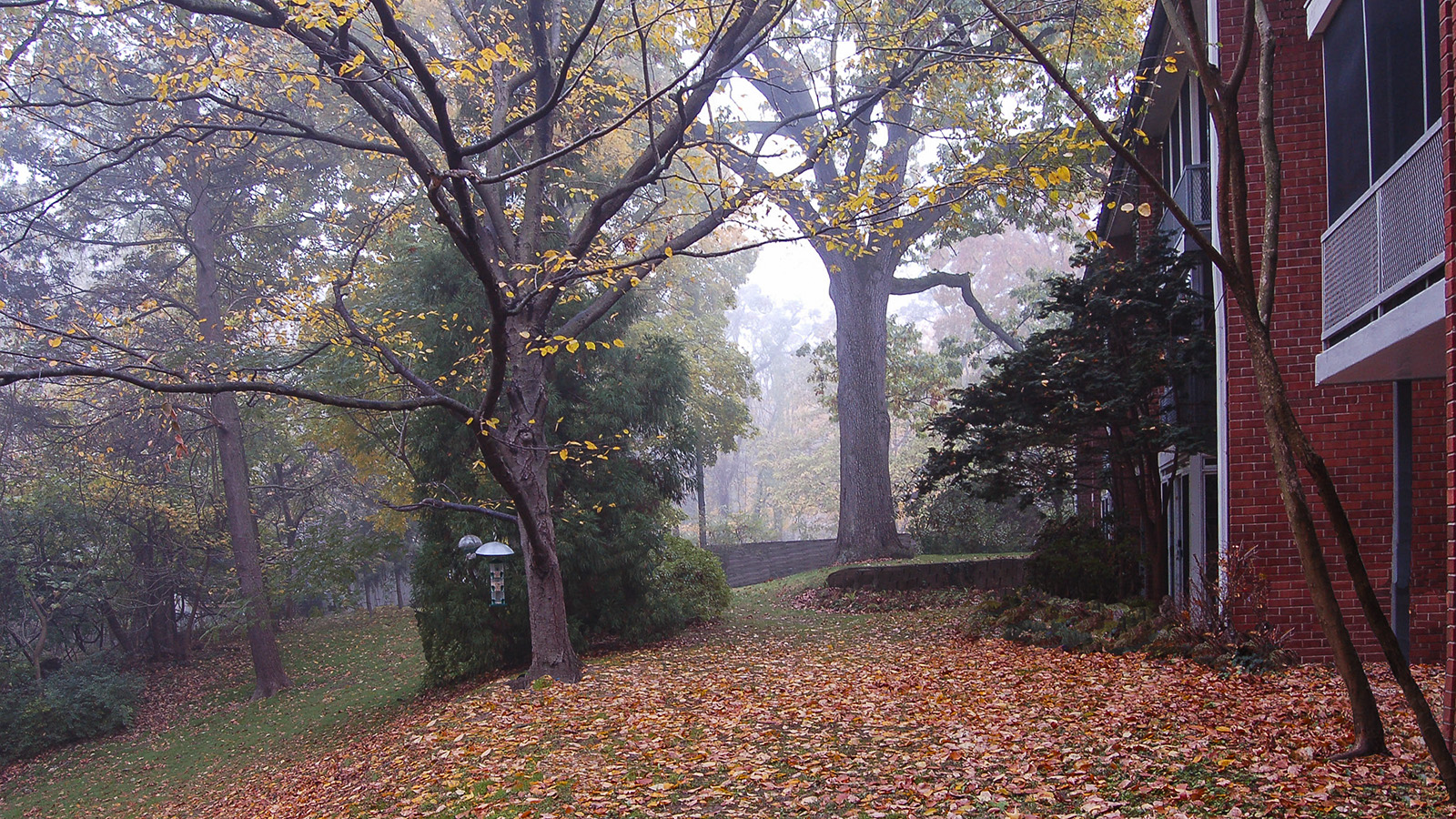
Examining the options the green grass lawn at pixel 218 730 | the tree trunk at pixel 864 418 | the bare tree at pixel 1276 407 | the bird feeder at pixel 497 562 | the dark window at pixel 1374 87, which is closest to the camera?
the bare tree at pixel 1276 407

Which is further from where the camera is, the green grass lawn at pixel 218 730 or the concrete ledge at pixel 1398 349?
the green grass lawn at pixel 218 730

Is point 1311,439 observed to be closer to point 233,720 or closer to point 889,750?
point 889,750

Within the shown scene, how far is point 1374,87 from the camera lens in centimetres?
753

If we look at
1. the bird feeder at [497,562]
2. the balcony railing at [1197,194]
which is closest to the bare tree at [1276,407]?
the balcony railing at [1197,194]

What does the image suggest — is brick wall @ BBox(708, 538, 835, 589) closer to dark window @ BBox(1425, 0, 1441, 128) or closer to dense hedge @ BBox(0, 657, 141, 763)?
dense hedge @ BBox(0, 657, 141, 763)

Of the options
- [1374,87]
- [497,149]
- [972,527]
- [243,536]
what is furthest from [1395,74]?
[243,536]

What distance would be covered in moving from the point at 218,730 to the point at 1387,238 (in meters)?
17.0

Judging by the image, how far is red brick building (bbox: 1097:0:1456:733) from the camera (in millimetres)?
7309

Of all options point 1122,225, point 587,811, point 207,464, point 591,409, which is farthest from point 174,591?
point 1122,225

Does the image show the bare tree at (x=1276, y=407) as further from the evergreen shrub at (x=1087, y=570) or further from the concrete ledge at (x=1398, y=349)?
the evergreen shrub at (x=1087, y=570)

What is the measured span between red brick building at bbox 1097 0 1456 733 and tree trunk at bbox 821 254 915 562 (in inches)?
471

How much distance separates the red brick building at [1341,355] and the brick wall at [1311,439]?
0.01m

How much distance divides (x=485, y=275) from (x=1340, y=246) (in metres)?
6.74

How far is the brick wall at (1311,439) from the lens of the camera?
8266 millimetres
